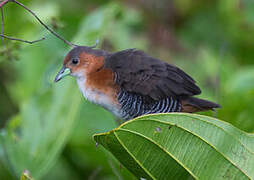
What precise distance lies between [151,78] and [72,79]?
3.39 feet

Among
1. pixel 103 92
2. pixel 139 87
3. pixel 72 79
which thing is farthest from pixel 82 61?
pixel 72 79

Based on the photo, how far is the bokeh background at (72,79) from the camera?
3.29 metres

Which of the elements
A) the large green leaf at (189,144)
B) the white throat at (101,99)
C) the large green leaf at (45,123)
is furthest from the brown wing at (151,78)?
the large green leaf at (45,123)

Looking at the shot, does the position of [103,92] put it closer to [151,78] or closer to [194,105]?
[151,78]

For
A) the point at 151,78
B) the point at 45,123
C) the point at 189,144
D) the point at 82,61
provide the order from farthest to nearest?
1. the point at 45,123
2. the point at 82,61
3. the point at 151,78
4. the point at 189,144

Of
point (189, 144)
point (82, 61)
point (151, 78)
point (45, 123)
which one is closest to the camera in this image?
point (189, 144)

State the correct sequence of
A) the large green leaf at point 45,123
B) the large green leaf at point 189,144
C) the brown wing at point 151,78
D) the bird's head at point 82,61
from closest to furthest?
1. the large green leaf at point 189,144
2. the brown wing at point 151,78
3. the bird's head at point 82,61
4. the large green leaf at point 45,123

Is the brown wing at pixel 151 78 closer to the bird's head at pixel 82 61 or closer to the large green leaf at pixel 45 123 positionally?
the bird's head at pixel 82 61

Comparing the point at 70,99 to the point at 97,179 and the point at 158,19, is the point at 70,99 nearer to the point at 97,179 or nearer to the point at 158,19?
the point at 97,179

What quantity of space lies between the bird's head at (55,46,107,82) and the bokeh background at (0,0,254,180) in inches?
6.9

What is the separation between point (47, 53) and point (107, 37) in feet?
2.99

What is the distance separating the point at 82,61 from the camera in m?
2.86

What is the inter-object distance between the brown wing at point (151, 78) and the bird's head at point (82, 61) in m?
0.25

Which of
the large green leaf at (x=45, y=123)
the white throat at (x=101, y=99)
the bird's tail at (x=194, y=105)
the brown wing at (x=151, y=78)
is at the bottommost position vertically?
the large green leaf at (x=45, y=123)
